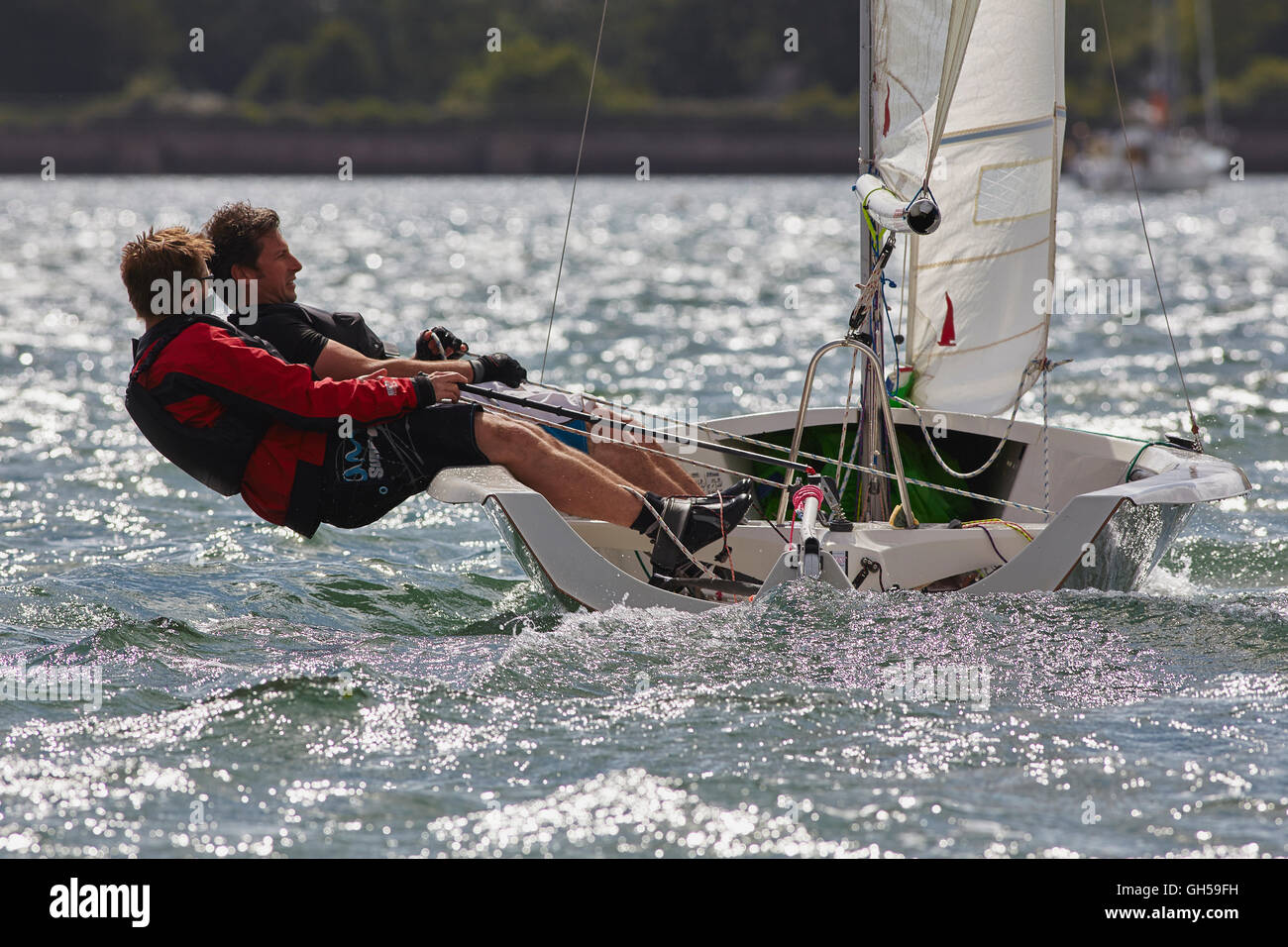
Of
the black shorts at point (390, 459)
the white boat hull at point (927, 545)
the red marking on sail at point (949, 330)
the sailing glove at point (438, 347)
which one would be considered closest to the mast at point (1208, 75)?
the red marking on sail at point (949, 330)

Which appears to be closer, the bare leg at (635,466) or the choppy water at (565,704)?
the choppy water at (565,704)

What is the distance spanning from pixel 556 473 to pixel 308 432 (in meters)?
0.82

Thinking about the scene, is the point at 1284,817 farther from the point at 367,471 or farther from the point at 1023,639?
the point at 367,471

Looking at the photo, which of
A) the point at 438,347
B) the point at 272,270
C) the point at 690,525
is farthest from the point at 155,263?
the point at 690,525

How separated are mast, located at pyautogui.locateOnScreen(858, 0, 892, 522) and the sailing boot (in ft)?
2.76

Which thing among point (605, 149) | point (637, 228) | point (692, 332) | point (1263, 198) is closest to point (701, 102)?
point (605, 149)

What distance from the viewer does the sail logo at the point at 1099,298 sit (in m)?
19.3

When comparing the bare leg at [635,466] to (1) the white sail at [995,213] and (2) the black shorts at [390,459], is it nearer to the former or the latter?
(2) the black shorts at [390,459]

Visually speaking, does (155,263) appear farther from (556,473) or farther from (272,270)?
(556,473)

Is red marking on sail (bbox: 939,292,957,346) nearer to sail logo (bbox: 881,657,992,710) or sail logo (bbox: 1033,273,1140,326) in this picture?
sail logo (bbox: 881,657,992,710)

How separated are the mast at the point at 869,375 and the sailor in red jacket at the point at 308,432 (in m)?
0.76

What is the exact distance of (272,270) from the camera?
580 cm

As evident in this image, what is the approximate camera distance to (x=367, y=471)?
213 inches
